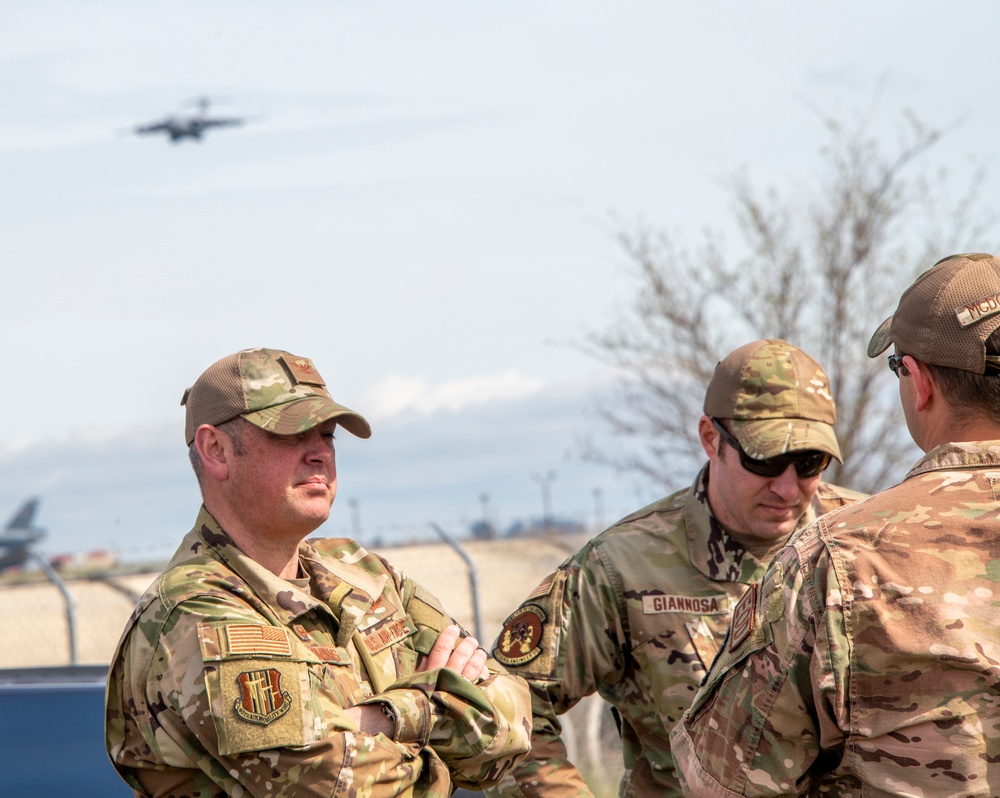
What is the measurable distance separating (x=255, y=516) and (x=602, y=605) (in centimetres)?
134

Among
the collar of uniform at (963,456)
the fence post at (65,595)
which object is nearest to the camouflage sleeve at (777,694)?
the collar of uniform at (963,456)

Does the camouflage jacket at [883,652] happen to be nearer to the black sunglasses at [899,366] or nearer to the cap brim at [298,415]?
the black sunglasses at [899,366]

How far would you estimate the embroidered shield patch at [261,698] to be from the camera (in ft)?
9.48

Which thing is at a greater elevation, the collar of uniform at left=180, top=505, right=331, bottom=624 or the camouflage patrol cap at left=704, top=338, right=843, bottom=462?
the camouflage patrol cap at left=704, top=338, right=843, bottom=462

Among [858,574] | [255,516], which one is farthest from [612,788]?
[858,574]

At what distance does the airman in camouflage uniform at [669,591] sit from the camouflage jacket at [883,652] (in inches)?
52.6

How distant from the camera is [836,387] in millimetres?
14664

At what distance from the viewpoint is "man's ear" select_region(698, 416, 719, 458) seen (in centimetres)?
431

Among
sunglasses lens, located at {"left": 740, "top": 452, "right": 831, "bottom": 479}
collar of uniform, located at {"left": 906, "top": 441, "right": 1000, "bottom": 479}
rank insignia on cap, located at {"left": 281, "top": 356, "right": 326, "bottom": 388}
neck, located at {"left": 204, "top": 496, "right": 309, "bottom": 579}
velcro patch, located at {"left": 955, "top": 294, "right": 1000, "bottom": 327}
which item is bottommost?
sunglasses lens, located at {"left": 740, "top": 452, "right": 831, "bottom": 479}

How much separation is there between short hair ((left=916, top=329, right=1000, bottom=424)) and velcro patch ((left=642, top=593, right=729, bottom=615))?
1624mm

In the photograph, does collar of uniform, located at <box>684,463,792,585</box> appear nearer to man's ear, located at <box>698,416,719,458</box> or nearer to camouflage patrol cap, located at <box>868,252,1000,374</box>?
man's ear, located at <box>698,416,719,458</box>

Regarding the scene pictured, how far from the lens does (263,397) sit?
3.41 metres

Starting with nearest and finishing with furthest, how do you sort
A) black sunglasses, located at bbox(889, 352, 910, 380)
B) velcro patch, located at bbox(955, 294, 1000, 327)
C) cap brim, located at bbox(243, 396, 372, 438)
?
velcro patch, located at bbox(955, 294, 1000, 327), black sunglasses, located at bbox(889, 352, 910, 380), cap brim, located at bbox(243, 396, 372, 438)

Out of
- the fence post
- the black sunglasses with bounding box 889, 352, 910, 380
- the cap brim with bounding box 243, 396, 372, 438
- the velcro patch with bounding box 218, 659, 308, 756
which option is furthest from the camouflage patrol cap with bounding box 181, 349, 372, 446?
the fence post
